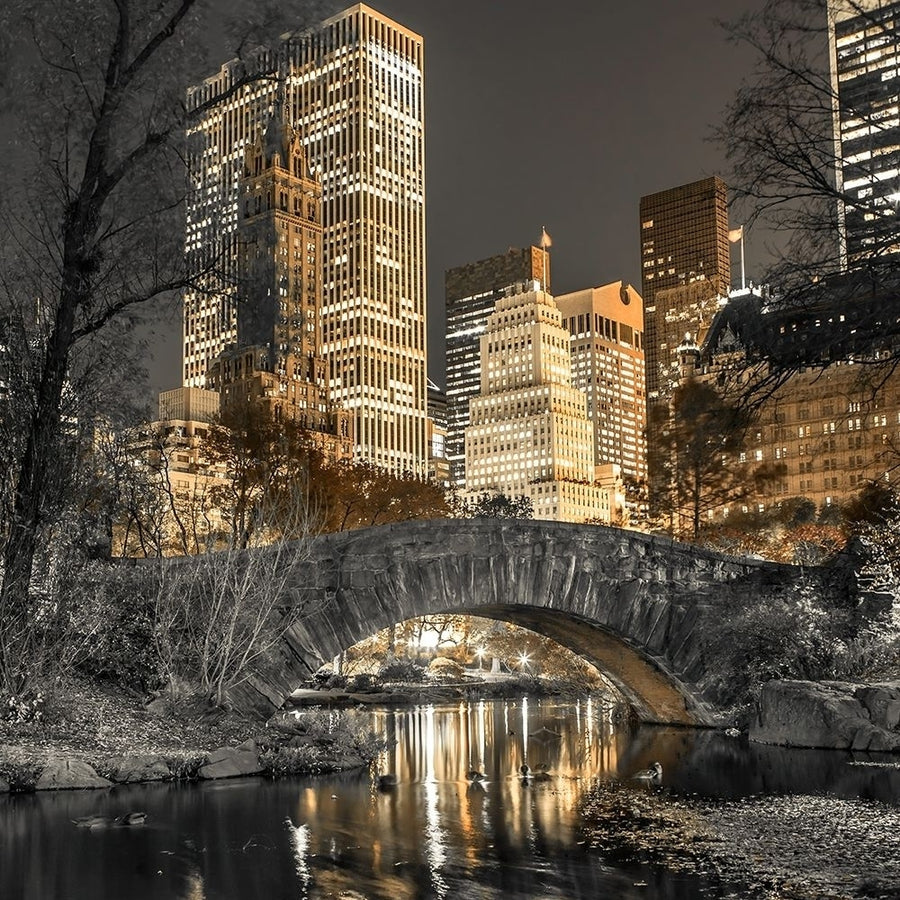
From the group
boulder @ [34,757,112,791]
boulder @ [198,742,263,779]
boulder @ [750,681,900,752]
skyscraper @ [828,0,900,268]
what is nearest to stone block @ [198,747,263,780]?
boulder @ [198,742,263,779]

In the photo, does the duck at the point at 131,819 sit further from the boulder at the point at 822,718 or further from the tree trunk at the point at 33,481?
the boulder at the point at 822,718

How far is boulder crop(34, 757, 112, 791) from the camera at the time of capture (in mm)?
18516

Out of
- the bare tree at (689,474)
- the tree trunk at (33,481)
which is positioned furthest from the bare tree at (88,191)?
the bare tree at (689,474)

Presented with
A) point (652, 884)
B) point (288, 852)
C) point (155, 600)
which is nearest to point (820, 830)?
point (652, 884)

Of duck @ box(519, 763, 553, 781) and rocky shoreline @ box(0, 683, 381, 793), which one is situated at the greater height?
rocky shoreline @ box(0, 683, 381, 793)

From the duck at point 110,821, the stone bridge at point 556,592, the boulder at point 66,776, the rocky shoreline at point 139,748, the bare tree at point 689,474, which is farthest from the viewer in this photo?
the bare tree at point 689,474

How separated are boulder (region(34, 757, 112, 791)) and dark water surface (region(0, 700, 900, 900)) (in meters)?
0.24

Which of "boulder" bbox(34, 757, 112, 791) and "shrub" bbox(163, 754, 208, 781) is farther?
"shrub" bbox(163, 754, 208, 781)

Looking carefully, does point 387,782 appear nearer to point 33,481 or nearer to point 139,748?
point 139,748

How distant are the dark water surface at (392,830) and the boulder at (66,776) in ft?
0.78

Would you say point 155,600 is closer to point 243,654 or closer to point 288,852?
point 243,654

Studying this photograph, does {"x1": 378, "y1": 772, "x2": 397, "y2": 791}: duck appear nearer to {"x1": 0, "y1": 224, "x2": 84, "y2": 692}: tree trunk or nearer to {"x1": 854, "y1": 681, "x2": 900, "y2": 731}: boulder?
{"x1": 0, "y1": 224, "x2": 84, "y2": 692}: tree trunk

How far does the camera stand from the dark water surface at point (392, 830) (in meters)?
12.6

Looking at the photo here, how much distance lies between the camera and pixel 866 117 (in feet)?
37.1
